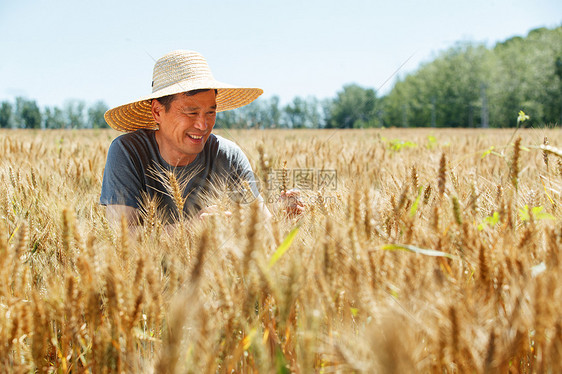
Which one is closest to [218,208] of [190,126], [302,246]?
[302,246]

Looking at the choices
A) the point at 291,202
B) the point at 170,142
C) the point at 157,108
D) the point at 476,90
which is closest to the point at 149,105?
the point at 157,108

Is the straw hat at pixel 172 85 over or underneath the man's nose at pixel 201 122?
over

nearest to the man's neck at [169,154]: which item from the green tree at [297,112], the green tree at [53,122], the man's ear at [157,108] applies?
the man's ear at [157,108]

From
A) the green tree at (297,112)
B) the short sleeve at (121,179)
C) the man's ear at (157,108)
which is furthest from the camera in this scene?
the green tree at (297,112)

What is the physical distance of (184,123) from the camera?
2182 mm

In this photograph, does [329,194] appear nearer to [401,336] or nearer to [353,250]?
[353,250]

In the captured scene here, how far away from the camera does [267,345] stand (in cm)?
78

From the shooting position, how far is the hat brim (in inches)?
84.2

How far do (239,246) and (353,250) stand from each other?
230 mm

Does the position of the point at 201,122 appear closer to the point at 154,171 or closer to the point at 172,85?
the point at 172,85

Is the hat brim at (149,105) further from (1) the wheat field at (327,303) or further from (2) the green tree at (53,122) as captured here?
(2) the green tree at (53,122)

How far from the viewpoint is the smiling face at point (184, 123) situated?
2.17 metres

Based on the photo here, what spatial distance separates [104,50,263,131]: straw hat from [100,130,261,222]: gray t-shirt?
0.17 m

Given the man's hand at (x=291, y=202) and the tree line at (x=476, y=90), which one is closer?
the man's hand at (x=291, y=202)
